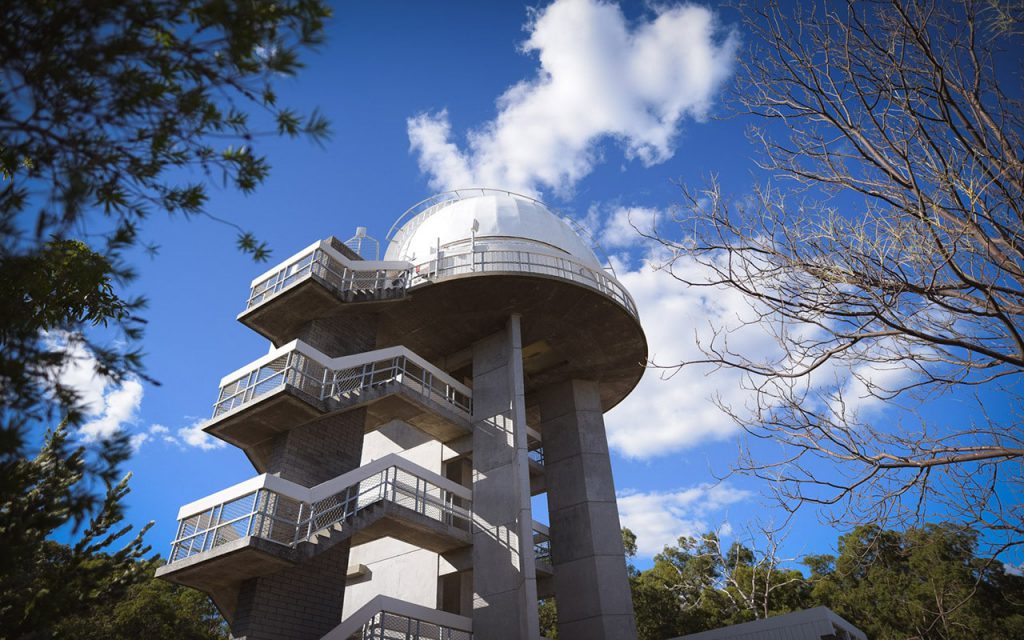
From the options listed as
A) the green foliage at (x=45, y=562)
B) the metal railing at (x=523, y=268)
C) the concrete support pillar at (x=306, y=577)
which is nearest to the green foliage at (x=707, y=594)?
the metal railing at (x=523, y=268)

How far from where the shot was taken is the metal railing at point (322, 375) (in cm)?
1955

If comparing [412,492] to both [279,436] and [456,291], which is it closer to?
[279,436]

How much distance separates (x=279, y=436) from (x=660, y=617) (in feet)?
82.3

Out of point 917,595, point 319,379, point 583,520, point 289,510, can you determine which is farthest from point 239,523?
point 917,595

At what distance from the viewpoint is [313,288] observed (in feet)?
72.6

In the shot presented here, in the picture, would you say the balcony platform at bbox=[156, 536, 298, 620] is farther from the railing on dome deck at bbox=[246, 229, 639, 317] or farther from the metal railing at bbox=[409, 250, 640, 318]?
the metal railing at bbox=[409, 250, 640, 318]

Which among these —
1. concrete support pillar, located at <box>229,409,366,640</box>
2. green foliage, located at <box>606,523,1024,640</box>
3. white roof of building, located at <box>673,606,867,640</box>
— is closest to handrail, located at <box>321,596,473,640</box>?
concrete support pillar, located at <box>229,409,366,640</box>

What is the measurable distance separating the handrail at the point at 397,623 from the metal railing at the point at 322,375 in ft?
21.9

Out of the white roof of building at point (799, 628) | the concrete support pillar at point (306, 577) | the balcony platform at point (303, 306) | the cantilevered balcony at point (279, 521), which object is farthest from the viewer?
the balcony platform at point (303, 306)

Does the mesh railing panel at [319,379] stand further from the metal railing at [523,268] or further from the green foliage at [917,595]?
the green foliage at [917,595]

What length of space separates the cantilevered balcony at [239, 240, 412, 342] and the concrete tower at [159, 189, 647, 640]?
0.25 ft

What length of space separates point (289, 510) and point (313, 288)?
26.4ft

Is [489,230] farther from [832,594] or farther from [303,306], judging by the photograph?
[832,594]

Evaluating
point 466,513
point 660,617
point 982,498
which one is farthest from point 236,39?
point 660,617
